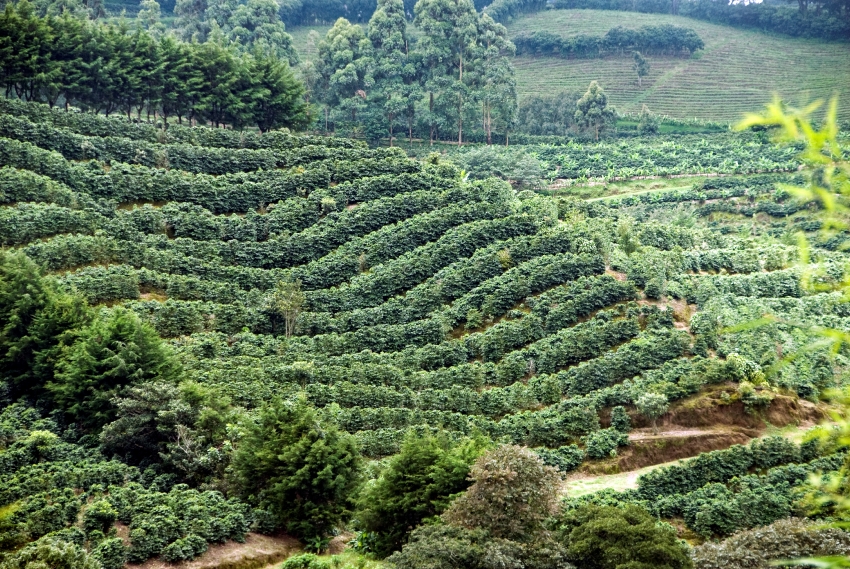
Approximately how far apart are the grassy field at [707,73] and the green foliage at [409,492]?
7355 centimetres

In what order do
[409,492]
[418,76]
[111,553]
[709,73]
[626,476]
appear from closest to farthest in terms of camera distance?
[111,553] → [409,492] → [626,476] → [418,76] → [709,73]

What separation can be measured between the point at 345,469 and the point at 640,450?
1227 cm

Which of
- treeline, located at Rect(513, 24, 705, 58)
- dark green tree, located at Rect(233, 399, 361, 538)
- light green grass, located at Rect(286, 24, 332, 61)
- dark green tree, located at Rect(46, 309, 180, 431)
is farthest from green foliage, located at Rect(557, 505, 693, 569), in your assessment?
treeline, located at Rect(513, 24, 705, 58)

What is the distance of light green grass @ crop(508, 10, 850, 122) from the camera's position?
323 ft

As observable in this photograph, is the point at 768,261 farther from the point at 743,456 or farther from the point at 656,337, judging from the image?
the point at 743,456

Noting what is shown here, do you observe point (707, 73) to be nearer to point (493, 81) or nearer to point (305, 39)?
point (493, 81)

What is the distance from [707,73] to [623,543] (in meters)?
93.3

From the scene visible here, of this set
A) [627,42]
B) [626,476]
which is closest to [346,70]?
[627,42]

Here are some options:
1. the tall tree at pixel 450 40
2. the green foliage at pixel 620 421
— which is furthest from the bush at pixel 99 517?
the tall tree at pixel 450 40

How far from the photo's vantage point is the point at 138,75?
2216 inches

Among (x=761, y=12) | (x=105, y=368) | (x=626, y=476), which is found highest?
(x=761, y=12)

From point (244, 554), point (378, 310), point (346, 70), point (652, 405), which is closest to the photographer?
point (244, 554)

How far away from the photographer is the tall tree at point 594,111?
274 feet

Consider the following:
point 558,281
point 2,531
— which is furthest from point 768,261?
point 2,531
